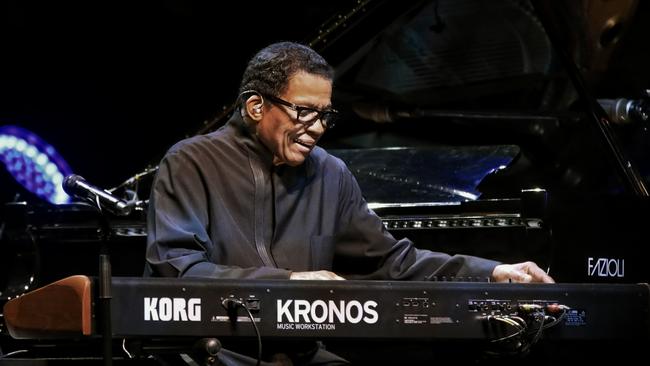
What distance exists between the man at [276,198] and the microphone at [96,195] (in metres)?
0.26

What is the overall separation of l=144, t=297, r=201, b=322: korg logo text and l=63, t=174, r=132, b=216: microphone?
358mm

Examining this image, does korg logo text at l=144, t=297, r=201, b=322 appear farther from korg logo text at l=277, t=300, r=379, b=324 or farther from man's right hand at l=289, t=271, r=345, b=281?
man's right hand at l=289, t=271, r=345, b=281

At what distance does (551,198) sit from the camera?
420 cm

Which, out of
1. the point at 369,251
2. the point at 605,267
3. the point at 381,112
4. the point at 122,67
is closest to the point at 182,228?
the point at 369,251

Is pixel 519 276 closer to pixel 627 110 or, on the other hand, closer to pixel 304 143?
pixel 304 143

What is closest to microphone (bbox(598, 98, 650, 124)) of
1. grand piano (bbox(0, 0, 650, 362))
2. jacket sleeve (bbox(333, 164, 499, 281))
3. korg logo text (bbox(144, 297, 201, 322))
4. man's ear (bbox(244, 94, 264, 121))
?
grand piano (bbox(0, 0, 650, 362))

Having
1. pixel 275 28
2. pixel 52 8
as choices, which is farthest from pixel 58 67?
pixel 275 28

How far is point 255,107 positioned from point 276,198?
0.29m

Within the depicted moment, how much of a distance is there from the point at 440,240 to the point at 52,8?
3.37m

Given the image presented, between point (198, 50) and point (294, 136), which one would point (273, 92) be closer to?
point (294, 136)

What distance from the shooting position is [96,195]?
3096mm

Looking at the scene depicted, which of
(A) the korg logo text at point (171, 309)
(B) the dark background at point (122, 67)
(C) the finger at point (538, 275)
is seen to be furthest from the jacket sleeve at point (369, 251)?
(B) the dark background at point (122, 67)

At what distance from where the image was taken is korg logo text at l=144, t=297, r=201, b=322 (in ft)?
9.18

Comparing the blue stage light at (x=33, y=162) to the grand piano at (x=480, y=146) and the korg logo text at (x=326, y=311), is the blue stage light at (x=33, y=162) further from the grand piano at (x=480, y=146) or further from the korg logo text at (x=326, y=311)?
the korg logo text at (x=326, y=311)
